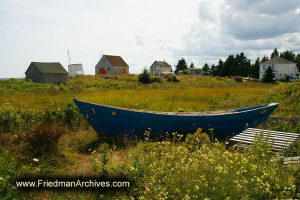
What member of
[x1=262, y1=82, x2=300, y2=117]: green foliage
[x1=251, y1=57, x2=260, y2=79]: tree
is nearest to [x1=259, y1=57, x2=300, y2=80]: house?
[x1=251, y1=57, x2=260, y2=79]: tree

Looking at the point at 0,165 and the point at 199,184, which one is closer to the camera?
the point at 199,184

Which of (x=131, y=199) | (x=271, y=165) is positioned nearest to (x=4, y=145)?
(x=131, y=199)

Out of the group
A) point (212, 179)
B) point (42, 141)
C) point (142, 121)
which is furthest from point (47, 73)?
point (212, 179)

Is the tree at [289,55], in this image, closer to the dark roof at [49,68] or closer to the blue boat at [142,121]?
the dark roof at [49,68]

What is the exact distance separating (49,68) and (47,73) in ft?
4.12

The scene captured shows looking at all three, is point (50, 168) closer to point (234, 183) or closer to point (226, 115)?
point (234, 183)

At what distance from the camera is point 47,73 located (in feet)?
125

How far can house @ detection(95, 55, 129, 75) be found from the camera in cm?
6155

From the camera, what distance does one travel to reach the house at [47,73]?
38.3m

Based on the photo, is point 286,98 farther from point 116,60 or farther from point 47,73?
point 116,60

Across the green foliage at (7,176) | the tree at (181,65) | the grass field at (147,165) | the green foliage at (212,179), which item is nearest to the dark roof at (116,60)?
the tree at (181,65)

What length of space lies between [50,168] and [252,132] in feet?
18.4

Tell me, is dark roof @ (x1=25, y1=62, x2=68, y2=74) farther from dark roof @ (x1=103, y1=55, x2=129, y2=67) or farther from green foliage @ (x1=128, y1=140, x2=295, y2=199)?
green foliage @ (x1=128, y1=140, x2=295, y2=199)

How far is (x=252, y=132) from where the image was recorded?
28.2ft
